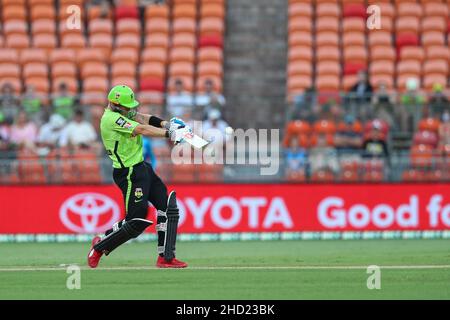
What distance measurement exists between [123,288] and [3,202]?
788cm

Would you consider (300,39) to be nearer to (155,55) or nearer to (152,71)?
(155,55)

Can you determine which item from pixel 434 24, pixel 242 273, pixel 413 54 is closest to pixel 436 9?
pixel 434 24

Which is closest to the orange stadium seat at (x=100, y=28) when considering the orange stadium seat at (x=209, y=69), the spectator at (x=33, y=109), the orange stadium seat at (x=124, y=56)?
the orange stadium seat at (x=124, y=56)

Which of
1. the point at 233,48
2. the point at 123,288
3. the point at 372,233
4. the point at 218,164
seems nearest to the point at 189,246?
the point at 218,164

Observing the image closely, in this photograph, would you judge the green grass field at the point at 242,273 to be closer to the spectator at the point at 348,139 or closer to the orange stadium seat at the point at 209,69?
the spectator at the point at 348,139

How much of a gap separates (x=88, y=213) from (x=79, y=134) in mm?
1370

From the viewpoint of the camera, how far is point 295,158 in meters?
18.9

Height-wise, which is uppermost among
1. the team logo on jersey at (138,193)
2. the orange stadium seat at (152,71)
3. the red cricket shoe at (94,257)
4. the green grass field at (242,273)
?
the orange stadium seat at (152,71)

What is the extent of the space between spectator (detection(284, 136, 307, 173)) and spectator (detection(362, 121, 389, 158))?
3.48 feet

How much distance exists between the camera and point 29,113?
62.5ft

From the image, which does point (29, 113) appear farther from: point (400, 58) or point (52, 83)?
point (400, 58)

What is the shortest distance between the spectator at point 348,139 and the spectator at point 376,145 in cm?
19

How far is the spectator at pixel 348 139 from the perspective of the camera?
752 inches

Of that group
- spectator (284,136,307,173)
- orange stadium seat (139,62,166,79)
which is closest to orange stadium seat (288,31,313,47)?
orange stadium seat (139,62,166,79)
